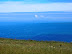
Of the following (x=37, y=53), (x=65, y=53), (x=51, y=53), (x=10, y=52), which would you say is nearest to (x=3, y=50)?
(x=10, y=52)

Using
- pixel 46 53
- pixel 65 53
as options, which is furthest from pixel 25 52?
pixel 65 53

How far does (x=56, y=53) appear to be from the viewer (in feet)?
43.3

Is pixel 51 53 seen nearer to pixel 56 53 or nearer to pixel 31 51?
pixel 56 53

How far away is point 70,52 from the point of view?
13.8 metres

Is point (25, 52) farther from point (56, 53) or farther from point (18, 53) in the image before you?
point (56, 53)

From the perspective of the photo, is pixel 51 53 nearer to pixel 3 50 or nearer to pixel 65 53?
pixel 65 53

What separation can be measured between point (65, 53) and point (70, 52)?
2.05 feet

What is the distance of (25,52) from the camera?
Result: 43.2 ft

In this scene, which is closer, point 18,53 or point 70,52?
point 18,53

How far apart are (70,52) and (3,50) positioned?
5.18 m

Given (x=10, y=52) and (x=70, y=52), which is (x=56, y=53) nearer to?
(x=70, y=52)

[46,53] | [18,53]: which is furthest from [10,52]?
[46,53]

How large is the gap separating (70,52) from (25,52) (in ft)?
11.6

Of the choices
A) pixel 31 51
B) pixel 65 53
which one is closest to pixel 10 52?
pixel 31 51
